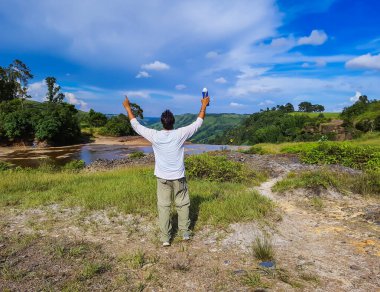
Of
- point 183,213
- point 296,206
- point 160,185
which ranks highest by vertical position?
point 160,185

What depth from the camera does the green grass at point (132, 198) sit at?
21.2 feet

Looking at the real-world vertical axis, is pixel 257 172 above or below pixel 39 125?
below

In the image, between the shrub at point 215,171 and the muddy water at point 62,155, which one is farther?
the muddy water at point 62,155

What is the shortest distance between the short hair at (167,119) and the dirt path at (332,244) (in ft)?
8.65

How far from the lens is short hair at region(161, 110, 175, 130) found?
193 inches

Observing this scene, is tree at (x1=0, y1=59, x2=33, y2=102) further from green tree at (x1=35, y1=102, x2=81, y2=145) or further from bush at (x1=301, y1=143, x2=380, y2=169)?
bush at (x1=301, y1=143, x2=380, y2=169)

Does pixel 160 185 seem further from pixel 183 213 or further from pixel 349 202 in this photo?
pixel 349 202

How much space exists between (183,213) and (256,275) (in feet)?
5.77

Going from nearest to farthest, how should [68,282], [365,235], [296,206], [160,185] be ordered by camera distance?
[68,282]
[160,185]
[365,235]
[296,206]

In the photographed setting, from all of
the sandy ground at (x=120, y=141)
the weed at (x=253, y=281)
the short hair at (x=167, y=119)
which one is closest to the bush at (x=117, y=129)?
the sandy ground at (x=120, y=141)

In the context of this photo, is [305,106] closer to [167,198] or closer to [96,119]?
[96,119]

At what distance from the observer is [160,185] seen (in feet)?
16.8

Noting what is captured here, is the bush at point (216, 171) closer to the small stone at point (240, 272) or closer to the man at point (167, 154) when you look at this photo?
the man at point (167, 154)

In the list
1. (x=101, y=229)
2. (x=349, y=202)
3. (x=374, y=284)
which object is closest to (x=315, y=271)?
(x=374, y=284)
